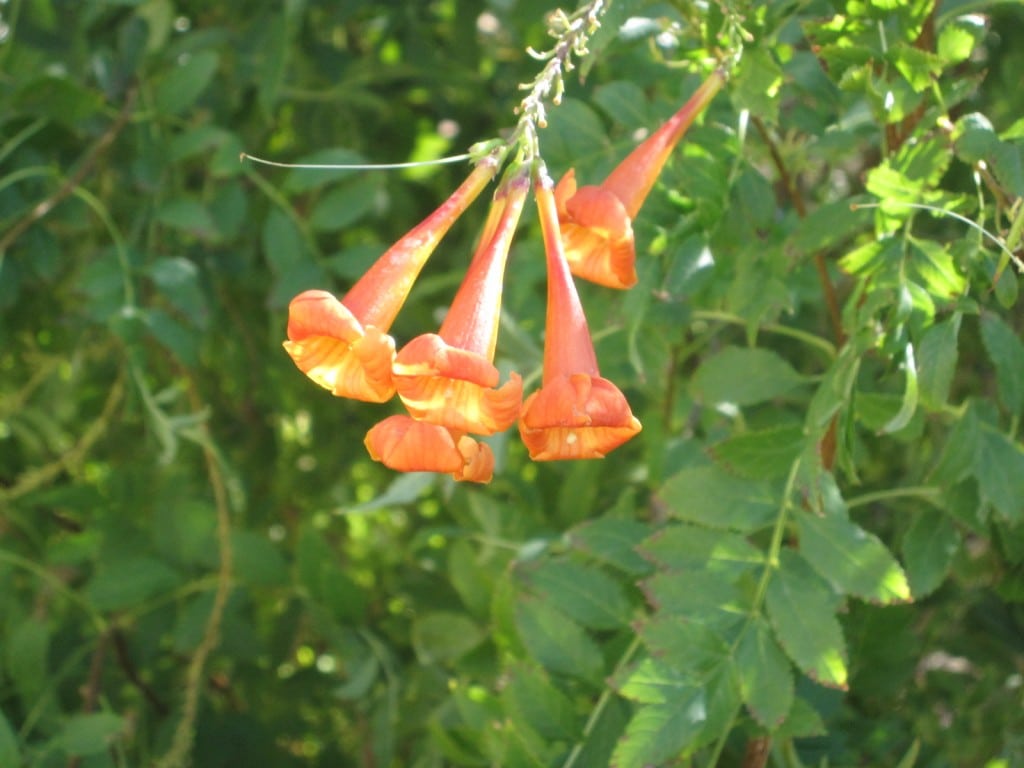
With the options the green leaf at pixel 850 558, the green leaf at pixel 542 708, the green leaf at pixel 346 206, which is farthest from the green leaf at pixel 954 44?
the green leaf at pixel 346 206

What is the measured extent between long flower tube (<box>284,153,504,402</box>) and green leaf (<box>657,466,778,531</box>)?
472mm

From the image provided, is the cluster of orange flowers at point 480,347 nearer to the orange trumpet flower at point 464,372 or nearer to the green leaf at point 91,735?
the orange trumpet flower at point 464,372

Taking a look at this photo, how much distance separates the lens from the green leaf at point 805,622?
4.23 feet

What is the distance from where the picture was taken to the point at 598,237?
4.22 feet

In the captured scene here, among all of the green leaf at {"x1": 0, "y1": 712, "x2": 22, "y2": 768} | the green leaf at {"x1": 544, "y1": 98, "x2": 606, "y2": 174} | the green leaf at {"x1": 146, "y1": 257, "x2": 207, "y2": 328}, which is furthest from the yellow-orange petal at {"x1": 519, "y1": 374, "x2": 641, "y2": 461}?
the green leaf at {"x1": 146, "y1": 257, "x2": 207, "y2": 328}

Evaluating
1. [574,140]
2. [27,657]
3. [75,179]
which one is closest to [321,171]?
[75,179]

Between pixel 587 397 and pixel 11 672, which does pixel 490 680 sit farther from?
pixel 587 397

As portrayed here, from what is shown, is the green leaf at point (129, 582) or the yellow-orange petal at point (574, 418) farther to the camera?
the green leaf at point (129, 582)

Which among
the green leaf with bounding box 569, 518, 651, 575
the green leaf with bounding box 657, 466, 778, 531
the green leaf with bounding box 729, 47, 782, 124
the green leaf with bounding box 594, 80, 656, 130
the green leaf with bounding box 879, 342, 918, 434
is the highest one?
the green leaf with bounding box 729, 47, 782, 124

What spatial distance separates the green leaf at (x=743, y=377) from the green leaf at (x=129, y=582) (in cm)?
104

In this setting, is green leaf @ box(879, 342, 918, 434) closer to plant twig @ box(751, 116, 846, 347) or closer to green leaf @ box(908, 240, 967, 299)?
green leaf @ box(908, 240, 967, 299)

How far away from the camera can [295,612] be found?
7.75 feet

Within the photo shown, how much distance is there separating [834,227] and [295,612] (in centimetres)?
137

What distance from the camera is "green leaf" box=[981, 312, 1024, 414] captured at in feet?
4.83
